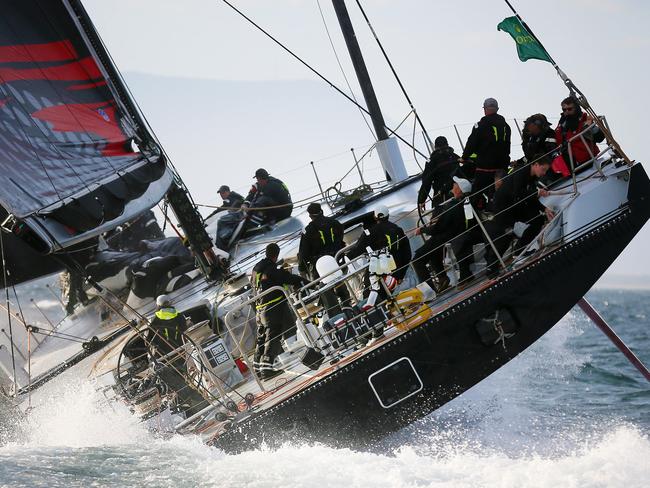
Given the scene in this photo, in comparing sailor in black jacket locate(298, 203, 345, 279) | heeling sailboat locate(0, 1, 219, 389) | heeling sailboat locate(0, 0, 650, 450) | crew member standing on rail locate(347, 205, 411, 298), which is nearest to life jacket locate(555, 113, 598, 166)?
heeling sailboat locate(0, 0, 650, 450)

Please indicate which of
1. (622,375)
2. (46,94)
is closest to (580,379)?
(622,375)

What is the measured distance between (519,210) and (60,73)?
448 centimetres

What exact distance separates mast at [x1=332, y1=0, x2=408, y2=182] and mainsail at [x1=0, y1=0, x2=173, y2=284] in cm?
276

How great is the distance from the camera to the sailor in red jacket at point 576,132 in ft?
29.1

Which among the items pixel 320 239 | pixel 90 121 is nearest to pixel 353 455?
pixel 320 239

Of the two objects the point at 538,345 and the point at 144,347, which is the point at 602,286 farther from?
the point at 144,347

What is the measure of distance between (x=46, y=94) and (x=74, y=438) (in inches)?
120

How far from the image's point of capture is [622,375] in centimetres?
1190

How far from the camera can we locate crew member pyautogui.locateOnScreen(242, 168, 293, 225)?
41.1 feet

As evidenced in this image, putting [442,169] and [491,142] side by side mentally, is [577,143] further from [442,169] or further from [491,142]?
[442,169]

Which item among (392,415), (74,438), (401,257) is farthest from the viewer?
(74,438)

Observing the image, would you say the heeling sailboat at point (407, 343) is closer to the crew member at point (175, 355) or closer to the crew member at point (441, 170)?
the crew member at point (175, 355)

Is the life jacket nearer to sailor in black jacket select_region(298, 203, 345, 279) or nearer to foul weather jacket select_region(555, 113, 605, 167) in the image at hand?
foul weather jacket select_region(555, 113, 605, 167)

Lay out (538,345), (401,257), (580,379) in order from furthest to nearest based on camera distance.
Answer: (538,345)
(580,379)
(401,257)
